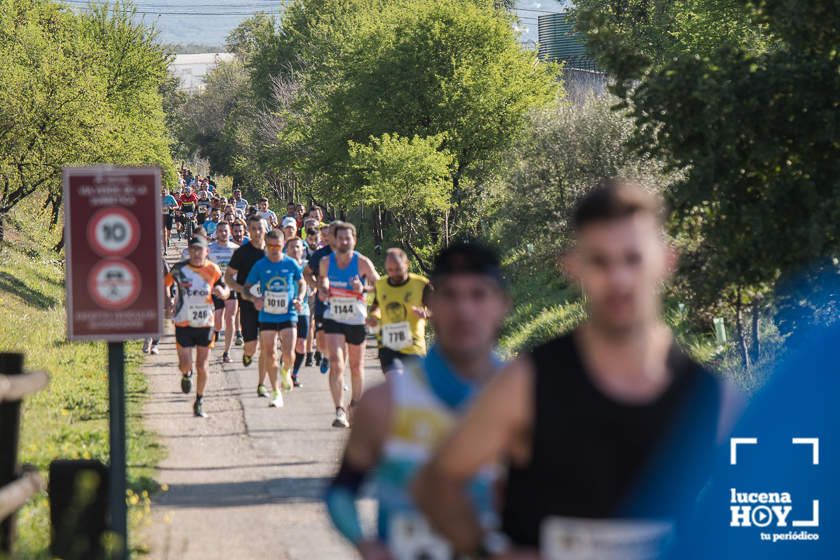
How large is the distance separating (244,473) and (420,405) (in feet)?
26.0

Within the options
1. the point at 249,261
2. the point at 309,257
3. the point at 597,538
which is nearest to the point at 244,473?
the point at 249,261

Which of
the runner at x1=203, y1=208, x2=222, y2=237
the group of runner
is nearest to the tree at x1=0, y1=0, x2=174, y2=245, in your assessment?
the runner at x1=203, y1=208, x2=222, y2=237

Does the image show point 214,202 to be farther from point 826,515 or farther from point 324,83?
point 826,515

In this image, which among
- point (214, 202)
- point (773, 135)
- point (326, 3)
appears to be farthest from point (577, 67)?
point (773, 135)

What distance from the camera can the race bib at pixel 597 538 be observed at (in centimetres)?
315

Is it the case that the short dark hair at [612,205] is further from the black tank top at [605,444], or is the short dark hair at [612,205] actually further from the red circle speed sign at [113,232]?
the red circle speed sign at [113,232]

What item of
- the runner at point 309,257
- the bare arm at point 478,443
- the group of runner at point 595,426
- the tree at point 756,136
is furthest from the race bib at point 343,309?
the bare arm at point 478,443

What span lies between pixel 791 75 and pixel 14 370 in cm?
730

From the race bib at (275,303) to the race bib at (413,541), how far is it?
10447mm

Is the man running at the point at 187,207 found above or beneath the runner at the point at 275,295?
Result: above

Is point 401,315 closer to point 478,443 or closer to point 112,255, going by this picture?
point 112,255

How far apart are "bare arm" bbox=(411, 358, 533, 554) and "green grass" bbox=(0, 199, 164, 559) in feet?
14.9

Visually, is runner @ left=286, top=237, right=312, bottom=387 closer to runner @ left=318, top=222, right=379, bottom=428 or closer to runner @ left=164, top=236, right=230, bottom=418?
runner @ left=164, top=236, right=230, bottom=418

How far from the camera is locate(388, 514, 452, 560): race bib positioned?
158 inches
